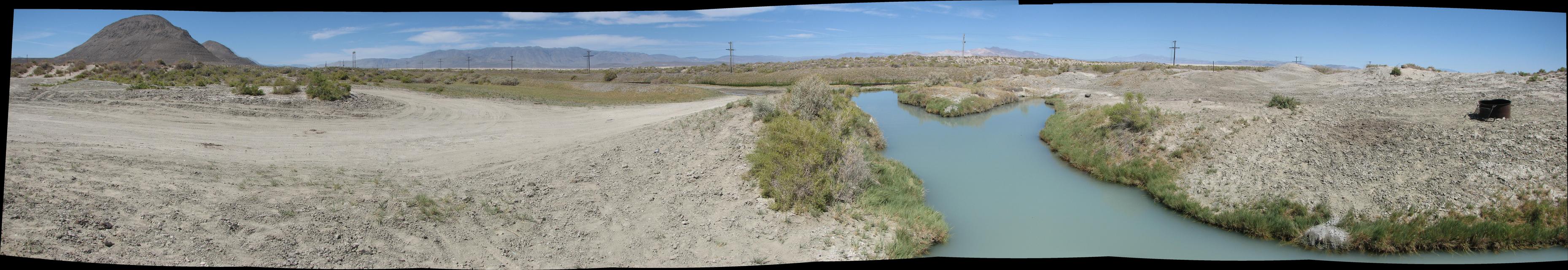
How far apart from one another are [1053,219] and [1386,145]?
380cm

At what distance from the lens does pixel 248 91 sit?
1139 cm

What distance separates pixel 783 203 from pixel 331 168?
435 centimetres

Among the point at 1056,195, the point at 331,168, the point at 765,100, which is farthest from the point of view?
the point at 765,100

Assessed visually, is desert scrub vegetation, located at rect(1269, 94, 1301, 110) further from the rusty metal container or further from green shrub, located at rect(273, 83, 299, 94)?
green shrub, located at rect(273, 83, 299, 94)

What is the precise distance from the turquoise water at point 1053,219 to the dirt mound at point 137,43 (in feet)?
17.6

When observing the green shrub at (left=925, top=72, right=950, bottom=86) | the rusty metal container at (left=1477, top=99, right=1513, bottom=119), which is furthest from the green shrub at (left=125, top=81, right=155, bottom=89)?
the green shrub at (left=925, top=72, right=950, bottom=86)

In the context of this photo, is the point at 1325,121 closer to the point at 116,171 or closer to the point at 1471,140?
the point at 1471,140

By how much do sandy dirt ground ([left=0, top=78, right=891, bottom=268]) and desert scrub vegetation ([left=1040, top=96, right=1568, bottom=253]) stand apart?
4267 mm

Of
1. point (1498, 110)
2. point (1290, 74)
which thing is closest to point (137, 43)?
point (1498, 110)

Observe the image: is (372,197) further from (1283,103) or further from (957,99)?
(957,99)

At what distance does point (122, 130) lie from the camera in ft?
22.4

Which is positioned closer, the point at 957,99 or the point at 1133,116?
the point at 1133,116

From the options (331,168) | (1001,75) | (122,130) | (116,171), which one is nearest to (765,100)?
(331,168)

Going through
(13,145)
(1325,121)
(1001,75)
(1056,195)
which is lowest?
(1056,195)
